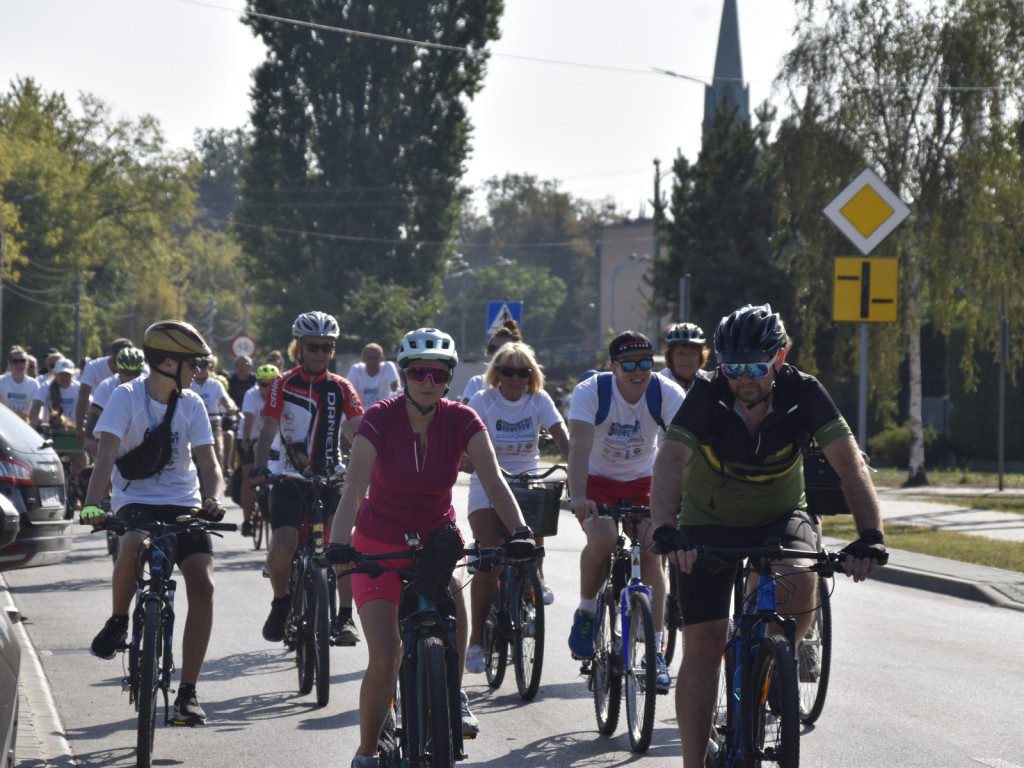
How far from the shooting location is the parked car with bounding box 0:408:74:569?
1148 centimetres

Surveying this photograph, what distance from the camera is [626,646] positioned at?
6.93m

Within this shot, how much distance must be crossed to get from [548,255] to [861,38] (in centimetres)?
8360

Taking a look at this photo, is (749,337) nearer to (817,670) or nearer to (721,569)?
(721,569)

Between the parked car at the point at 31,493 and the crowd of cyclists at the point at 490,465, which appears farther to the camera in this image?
the parked car at the point at 31,493

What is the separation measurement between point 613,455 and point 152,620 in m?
2.50

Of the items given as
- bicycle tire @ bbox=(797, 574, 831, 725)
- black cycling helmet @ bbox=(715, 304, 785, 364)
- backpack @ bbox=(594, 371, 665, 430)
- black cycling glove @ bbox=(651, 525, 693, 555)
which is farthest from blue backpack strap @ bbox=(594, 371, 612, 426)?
black cycling glove @ bbox=(651, 525, 693, 555)

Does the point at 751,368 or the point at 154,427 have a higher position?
the point at 751,368

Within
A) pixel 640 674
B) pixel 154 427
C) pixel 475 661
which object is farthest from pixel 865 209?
pixel 154 427

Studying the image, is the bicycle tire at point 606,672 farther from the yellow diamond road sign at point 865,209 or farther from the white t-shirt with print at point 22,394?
the white t-shirt with print at point 22,394

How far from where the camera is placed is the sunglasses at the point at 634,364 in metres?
7.56

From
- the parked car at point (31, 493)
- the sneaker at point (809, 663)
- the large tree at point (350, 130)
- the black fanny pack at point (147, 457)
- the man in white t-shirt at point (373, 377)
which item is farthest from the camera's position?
the large tree at point (350, 130)

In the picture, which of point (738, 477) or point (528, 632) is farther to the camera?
point (528, 632)

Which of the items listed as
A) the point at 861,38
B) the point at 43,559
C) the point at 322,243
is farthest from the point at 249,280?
the point at 43,559

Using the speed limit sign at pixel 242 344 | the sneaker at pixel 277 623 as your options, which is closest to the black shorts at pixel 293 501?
the sneaker at pixel 277 623
